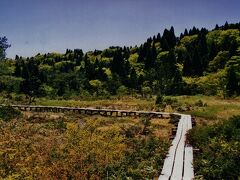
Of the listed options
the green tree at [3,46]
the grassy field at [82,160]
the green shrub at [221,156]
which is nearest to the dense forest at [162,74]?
the green tree at [3,46]

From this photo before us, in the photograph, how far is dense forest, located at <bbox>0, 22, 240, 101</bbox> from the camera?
81562 mm

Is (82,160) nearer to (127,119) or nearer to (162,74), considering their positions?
(127,119)

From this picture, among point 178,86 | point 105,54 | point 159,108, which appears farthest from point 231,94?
point 105,54

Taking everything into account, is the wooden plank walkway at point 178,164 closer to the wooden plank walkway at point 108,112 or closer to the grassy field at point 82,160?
the grassy field at point 82,160

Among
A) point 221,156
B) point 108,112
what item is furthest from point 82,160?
point 108,112

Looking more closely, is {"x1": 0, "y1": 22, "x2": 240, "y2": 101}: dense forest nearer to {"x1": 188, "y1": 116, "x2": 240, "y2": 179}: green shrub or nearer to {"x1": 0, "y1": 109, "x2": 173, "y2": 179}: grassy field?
{"x1": 0, "y1": 109, "x2": 173, "y2": 179}: grassy field

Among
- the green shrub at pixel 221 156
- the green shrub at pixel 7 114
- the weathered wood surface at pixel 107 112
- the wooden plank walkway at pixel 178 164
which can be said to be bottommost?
the weathered wood surface at pixel 107 112

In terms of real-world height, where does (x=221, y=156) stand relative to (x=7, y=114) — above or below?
above

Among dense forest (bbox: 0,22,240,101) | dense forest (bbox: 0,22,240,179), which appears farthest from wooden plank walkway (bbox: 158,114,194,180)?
dense forest (bbox: 0,22,240,101)

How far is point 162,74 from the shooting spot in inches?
3482

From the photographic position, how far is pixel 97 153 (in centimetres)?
1650

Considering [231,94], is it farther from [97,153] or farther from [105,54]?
[105,54]

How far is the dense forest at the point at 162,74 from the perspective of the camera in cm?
8156

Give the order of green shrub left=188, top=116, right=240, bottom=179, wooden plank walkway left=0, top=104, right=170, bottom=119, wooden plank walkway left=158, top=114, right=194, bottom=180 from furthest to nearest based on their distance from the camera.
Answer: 1. wooden plank walkway left=0, top=104, right=170, bottom=119
2. wooden plank walkway left=158, top=114, right=194, bottom=180
3. green shrub left=188, top=116, right=240, bottom=179
